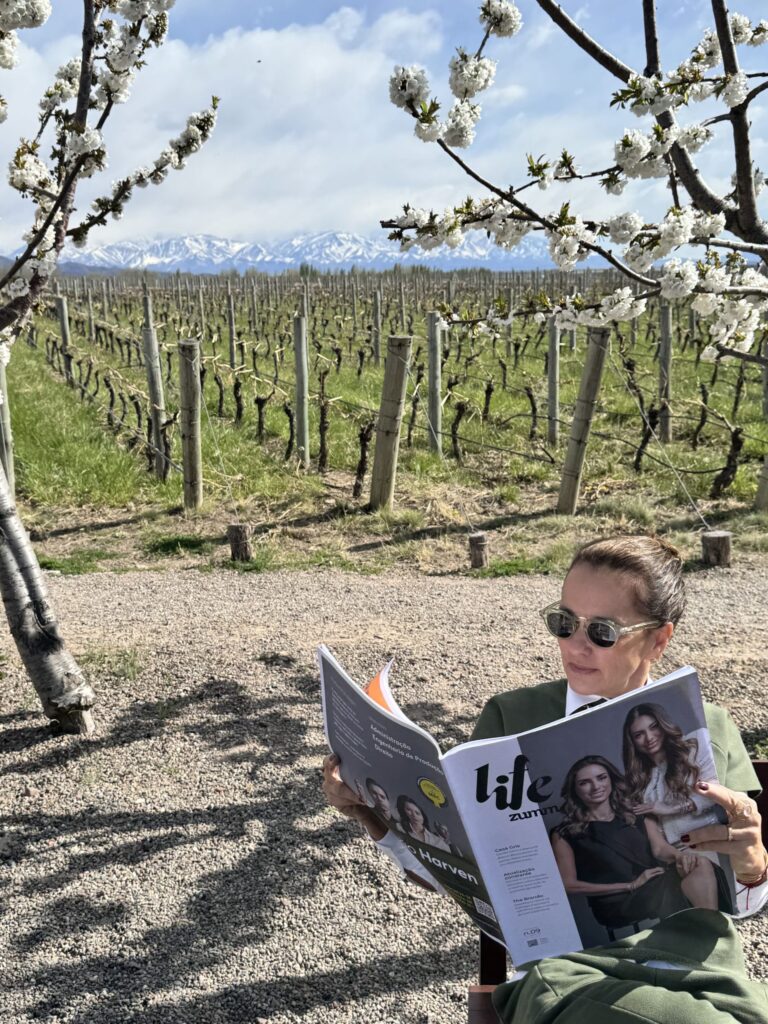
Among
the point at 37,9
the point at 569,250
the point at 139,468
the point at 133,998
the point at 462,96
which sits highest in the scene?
the point at 37,9

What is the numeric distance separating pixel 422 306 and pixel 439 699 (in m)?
26.4

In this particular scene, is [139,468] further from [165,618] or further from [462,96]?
[462,96]

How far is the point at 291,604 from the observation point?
4930 millimetres

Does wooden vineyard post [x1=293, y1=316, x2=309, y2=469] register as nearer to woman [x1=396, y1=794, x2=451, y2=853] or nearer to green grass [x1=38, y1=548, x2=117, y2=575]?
green grass [x1=38, y1=548, x2=117, y2=575]

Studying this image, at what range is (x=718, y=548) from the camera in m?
5.42

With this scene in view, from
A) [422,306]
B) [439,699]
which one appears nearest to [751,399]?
[439,699]

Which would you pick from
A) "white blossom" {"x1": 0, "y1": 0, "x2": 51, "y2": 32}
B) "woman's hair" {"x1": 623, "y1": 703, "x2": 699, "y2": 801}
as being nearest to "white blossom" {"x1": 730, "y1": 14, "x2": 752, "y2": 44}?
"white blossom" {"x1": 0, "y1": 0, "x2": 51, "y2": 32}

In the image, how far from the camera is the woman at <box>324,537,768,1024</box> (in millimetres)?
1307

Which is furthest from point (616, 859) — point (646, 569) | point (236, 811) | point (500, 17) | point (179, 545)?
point (179, 545)

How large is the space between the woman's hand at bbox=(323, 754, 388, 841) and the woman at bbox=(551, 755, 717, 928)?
1.55ft

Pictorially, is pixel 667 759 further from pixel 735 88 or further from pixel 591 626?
pixel 735 88

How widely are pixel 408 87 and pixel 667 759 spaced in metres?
2.31

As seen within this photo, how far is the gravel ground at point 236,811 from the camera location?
2.09 meters

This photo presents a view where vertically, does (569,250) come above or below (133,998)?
above
